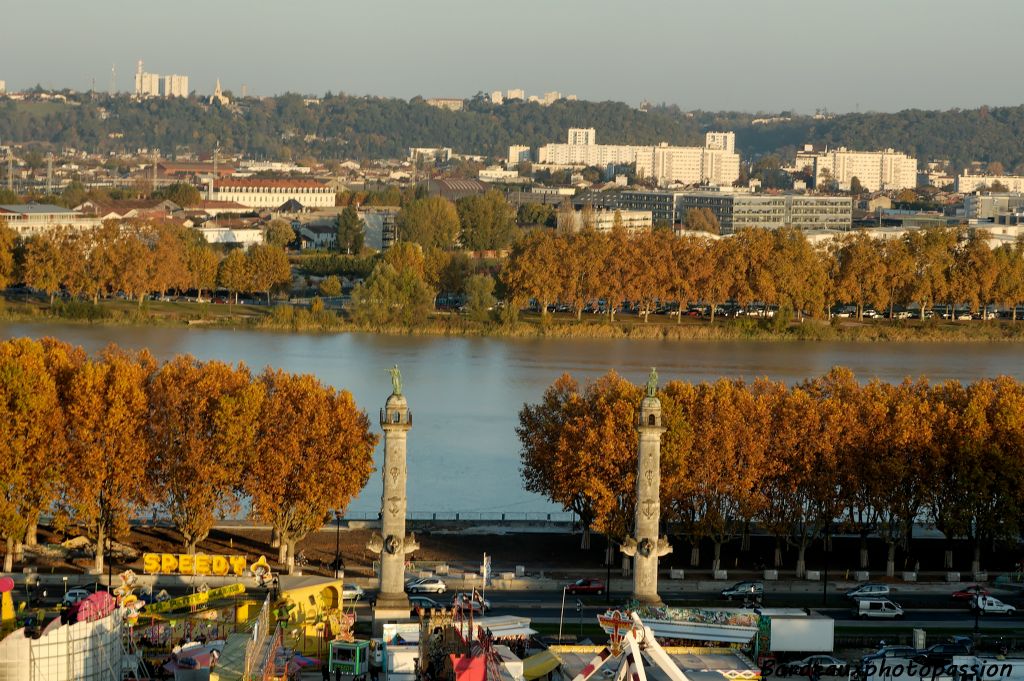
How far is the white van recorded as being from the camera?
12586 millimetres

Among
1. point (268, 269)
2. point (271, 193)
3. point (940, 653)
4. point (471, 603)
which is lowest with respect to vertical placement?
point (940, 653)

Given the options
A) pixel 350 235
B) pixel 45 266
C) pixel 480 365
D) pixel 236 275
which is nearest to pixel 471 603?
pixel 480 365

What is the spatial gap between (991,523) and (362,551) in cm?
446

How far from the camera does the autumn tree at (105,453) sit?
14.0 meters

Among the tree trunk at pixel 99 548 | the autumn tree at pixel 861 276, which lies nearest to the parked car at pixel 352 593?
the tree trunk at pixel 99 548

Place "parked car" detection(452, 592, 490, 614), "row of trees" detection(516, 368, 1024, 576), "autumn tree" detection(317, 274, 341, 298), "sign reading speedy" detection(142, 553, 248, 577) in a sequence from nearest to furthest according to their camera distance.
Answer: "parked car" detection(452, 592, 490, 614) < "sign reading speedy" detection(142, 553, 248, 577) < "row of trees" detection(516, 368, 1024, 576) < "autumn tree" detection(317, 274, 341, 298)

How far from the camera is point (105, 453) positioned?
14328mm

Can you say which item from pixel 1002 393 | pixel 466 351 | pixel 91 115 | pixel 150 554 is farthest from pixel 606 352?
pixel 91 115

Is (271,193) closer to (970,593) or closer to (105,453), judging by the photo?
(105,453)

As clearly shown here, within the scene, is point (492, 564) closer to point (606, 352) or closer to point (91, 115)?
point (606, 352)

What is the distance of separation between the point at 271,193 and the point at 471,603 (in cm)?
5298

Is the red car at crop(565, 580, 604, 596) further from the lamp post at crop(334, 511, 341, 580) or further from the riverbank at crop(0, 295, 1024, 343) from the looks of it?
the riverbank at crop(0, 295, 1024, 343)

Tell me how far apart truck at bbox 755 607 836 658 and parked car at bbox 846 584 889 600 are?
1.33 m
